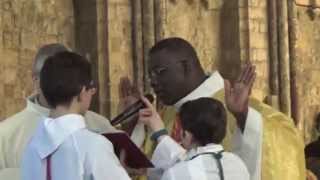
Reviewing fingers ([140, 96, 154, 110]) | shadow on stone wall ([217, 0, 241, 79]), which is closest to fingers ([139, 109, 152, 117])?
fingers ([140, 96, 154, 110])

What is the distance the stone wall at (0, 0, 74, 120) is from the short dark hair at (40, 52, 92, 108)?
470cm

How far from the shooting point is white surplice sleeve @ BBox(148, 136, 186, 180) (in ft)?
11.7

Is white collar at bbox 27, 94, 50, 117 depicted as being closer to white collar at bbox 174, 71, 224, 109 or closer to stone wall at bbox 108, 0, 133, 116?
white collar at bbox 174, 71, 224, 109

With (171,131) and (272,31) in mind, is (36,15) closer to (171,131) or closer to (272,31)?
(272,31)

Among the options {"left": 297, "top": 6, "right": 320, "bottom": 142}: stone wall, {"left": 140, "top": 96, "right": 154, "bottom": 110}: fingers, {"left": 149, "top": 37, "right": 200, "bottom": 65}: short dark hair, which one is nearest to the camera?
{"left": 140, "top": 96, "right": 154, "bottom": 110}: fingers

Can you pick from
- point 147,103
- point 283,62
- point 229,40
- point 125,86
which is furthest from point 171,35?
point 147,103

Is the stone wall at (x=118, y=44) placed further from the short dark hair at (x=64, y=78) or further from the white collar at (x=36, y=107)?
the short dark hair at (x=64, y=78)

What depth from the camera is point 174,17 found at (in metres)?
8.75

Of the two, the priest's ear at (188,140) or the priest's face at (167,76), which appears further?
the priest's face at (167,76)

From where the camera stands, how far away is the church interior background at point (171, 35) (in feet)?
25.4

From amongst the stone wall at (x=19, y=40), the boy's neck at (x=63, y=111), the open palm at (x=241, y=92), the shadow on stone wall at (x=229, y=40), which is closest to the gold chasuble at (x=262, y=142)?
the open palm at (x=241, y=92)

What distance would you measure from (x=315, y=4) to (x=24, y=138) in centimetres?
699

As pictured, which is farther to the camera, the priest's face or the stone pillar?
the stone pillar

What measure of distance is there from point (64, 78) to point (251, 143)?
120 cm
